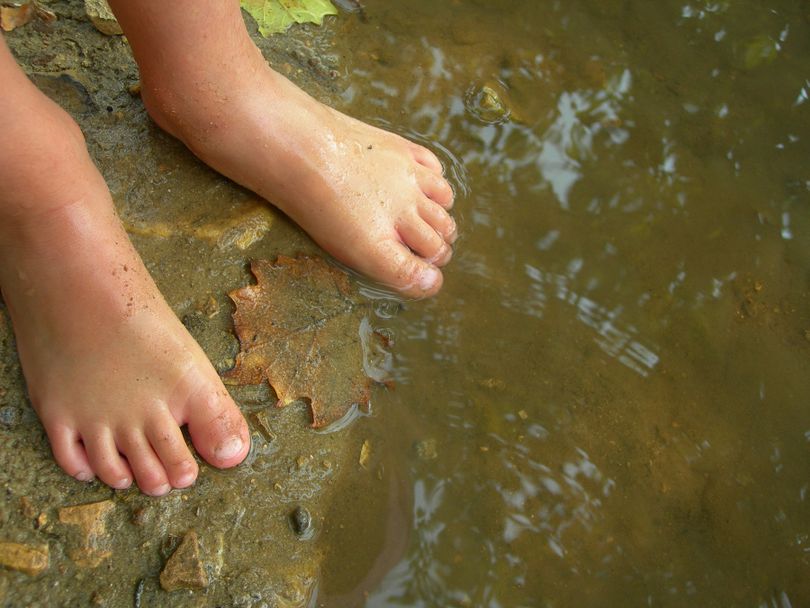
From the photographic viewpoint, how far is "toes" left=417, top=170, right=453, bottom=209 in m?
1.89

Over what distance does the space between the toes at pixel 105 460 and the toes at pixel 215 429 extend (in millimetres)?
147

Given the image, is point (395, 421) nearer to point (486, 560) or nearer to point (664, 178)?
point (486, 560)

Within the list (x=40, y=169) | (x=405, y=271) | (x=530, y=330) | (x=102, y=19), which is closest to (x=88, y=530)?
(x=40, y=169)

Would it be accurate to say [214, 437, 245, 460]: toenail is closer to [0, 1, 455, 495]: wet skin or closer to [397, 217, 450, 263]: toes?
[0, 1, 455, 495]: wet skin

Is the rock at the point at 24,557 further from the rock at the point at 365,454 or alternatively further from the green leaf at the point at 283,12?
the green leaf at the point at 283,12

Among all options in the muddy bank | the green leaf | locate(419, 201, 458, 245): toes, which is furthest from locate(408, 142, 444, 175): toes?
the green leaf

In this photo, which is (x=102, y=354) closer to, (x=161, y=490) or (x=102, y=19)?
(x=161, y=490)

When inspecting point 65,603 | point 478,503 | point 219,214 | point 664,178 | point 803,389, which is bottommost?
point 65,603

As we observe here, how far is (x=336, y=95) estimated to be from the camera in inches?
81.0

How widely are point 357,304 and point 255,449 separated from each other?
42cm

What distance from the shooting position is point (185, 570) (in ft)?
4.43

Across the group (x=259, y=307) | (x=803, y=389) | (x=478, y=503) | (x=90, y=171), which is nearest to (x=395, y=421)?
(x=478, y=503)

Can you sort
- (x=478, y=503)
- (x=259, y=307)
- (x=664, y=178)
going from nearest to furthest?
(x=478, y=503), (x=259, y=307), (x=664, y=178)

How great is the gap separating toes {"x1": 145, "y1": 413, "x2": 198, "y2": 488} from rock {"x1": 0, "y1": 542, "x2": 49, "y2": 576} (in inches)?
10.0
